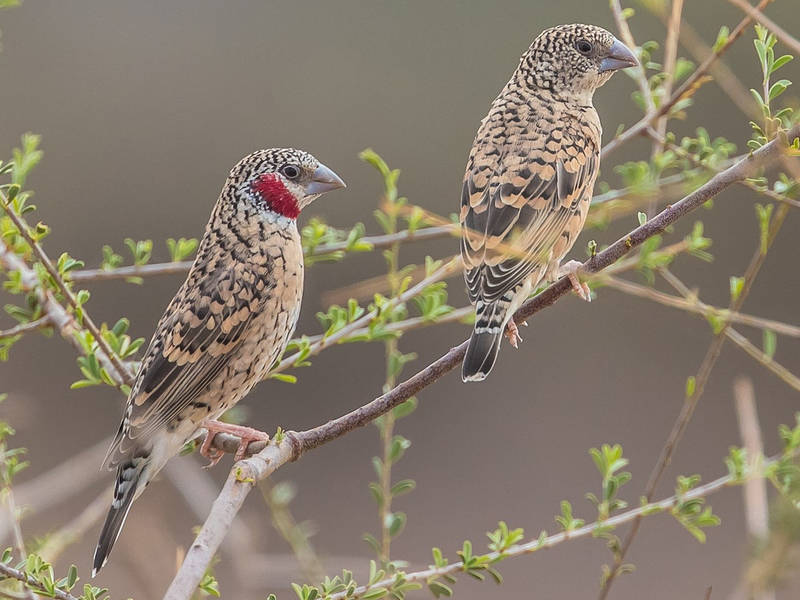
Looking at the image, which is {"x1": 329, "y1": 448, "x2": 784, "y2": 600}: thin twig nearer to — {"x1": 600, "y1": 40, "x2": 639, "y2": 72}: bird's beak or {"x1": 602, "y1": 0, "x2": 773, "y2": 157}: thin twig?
{"x1": 602, "y1": 0, "x2": 773, "y2": 157}: thin twig

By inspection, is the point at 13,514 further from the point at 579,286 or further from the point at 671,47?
the point at 671,47

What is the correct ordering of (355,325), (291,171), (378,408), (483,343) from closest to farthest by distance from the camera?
(378,408) → (483,343) → (355,325) → (291,171)

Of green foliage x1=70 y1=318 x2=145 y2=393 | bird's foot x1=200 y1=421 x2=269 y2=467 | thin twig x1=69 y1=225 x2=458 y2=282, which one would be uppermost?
thin twig x1=69 y1=225 x2=458 y2=282

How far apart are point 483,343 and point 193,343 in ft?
3.76

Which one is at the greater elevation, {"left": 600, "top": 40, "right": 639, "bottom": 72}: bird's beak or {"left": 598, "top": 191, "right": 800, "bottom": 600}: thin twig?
{"left": 600, "top": 40, "right": 639, "bottom": 72}: bird's beak

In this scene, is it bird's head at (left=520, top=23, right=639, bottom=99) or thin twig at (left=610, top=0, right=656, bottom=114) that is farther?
bird's head at (left=520, top=23, right=639, bottom=99)

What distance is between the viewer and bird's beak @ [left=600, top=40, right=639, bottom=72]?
268 centimetres

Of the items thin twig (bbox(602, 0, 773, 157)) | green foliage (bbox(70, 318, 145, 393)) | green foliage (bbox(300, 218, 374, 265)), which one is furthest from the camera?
green foliage (bbox(300, 218, 374, 265))

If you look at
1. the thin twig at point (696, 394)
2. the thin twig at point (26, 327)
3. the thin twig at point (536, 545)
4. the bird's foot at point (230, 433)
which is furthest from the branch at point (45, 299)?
the thin twig at point (696, 394)

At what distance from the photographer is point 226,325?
2.99 metres

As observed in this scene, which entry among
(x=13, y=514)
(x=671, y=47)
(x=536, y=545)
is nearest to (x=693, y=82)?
(x=671, y=47)

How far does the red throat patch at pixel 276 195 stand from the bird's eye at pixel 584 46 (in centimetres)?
101

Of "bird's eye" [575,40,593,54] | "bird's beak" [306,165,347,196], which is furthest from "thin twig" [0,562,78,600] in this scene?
"bird's eye" [575,40,593,54]

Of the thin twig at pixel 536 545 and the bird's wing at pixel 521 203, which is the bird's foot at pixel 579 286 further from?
the thin twig at pixel 536 545
